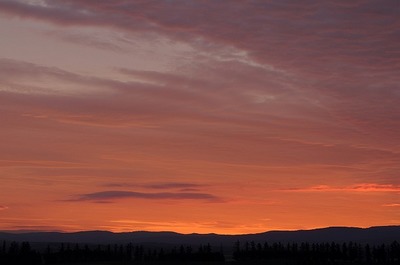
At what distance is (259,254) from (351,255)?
49.5ft

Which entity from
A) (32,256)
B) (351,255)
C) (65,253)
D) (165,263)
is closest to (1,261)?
(32,256)

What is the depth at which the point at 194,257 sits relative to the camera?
118 metres

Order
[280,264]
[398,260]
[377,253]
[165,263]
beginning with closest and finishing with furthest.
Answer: [280,264], [165,263], [398,260], [377,253]

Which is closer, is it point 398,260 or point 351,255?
point 398,260

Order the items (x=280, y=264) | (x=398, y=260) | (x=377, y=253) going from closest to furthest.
A: (x=280, y=264) < (x=398, y=260) < (x=377, y=253)

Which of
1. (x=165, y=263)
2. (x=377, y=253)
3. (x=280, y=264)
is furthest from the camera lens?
(x=377, y=253)

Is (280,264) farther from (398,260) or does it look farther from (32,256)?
(32,256)

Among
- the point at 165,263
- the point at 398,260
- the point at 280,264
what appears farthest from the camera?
the point at 398,260

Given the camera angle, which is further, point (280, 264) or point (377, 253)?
point (377, 253)

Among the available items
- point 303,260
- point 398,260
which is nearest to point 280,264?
point 303,260

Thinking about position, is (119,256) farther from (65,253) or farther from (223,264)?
(223,264)

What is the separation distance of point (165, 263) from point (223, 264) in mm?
9058

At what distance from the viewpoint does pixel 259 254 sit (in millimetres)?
125812

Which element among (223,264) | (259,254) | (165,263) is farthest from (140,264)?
(259,254)
